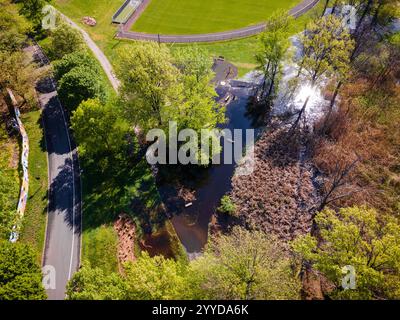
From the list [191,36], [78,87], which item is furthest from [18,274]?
[191,36]

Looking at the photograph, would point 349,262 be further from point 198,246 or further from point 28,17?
point 28,17

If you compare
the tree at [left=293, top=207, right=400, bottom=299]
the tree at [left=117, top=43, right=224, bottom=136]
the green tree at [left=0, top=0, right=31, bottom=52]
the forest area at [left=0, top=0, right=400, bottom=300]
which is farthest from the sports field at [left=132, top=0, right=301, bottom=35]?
the tree at [left=293, top=207, right=400, bottom=299]

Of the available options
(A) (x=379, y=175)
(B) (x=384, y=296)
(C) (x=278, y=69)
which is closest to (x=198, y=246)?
(B) (x=384, y=296)

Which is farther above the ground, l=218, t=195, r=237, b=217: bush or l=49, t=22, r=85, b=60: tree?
l=49, t=22, r=85, b=60: tree

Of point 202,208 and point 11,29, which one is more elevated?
point 11,29

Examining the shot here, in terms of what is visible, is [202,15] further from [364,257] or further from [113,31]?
[364,257]

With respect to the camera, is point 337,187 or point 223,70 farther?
point 223,70

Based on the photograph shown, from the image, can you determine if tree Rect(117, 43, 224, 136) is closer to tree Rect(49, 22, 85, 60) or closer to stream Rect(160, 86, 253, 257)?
stream Rect(160, 86, 253, 257)
